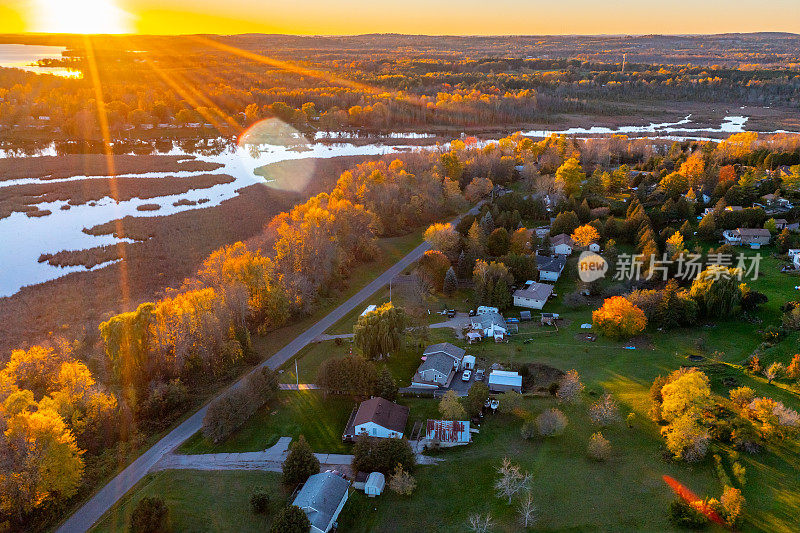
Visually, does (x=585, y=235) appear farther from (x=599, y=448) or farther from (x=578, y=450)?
(x=599, y=448)

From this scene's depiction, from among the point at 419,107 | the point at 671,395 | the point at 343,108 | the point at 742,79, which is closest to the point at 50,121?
the point at 343,108

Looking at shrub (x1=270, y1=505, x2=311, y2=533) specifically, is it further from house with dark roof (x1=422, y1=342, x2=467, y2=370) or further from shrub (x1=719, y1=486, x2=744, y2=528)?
shrub (x1=719, y1=486, x2=744, y2=528)

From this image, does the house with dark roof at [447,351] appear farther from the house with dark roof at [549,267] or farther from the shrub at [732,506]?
the house with dark roof at [549,267]

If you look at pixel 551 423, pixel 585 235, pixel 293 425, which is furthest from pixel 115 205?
pixel 551 423

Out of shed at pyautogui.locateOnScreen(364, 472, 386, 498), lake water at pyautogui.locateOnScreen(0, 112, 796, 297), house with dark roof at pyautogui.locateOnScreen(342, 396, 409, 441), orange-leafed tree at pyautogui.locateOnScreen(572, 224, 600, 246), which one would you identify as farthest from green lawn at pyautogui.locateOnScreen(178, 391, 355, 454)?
orange-leafed tree at pyautogui.locateOnScreen(572, 224, 600, 246)

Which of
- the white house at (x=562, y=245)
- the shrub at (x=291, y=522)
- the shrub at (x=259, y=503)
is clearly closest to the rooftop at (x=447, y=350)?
the shrub at (x=259, y=503)
